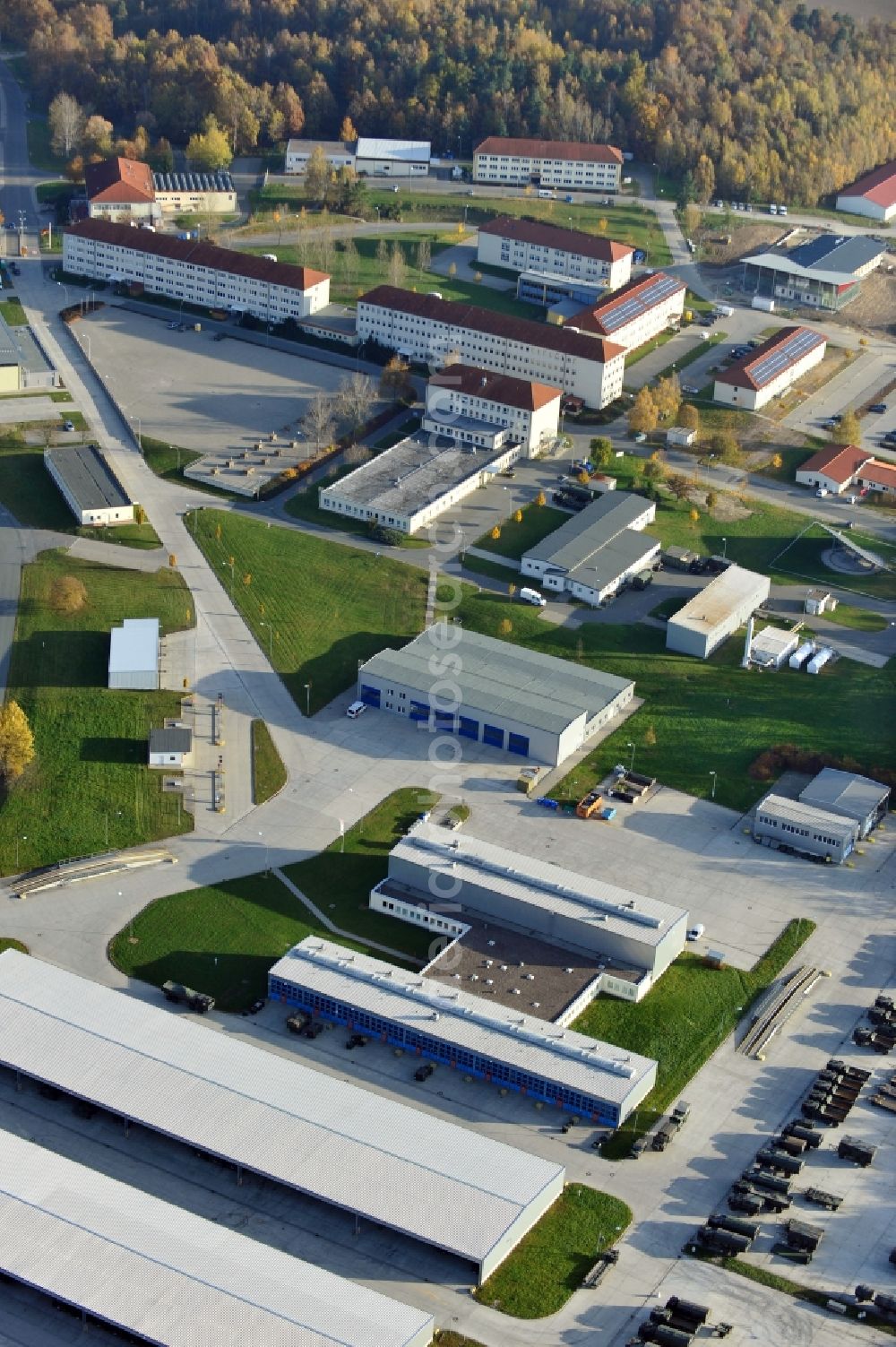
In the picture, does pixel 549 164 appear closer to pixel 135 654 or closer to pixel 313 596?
pixel 313 596

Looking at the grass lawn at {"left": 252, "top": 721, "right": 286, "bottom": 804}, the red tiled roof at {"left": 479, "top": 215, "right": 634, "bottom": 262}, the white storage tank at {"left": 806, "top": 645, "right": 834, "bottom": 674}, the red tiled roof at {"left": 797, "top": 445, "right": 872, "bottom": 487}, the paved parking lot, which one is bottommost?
the grass lawn at {"left": 252, "top": 721, "right": 286, "bottom": 804}

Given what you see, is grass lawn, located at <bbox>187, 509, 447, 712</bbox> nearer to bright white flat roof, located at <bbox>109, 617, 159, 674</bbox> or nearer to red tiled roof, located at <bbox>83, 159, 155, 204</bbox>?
bright white flat roof, located at <bbox>109, 617, 159, 674</bbox>

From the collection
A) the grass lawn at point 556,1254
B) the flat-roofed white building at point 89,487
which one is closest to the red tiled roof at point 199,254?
the flat-roofed white building at point 89,487

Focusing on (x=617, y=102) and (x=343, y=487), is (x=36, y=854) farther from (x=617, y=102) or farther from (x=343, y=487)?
(x=617, y=102)

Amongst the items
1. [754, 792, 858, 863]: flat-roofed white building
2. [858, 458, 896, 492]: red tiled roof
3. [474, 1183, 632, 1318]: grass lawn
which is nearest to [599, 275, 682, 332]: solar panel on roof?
[858, 458, 896, 492]: red tiled roof

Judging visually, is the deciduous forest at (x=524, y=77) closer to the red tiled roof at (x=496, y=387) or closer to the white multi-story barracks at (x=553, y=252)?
the white multi-story barracks at (x=553, y=252)

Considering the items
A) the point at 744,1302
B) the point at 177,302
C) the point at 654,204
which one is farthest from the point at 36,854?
the point at 654,204

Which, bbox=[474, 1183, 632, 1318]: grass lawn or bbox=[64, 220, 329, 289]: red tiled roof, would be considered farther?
bbox=[64, 220, 329, 289]: red tiled roof
